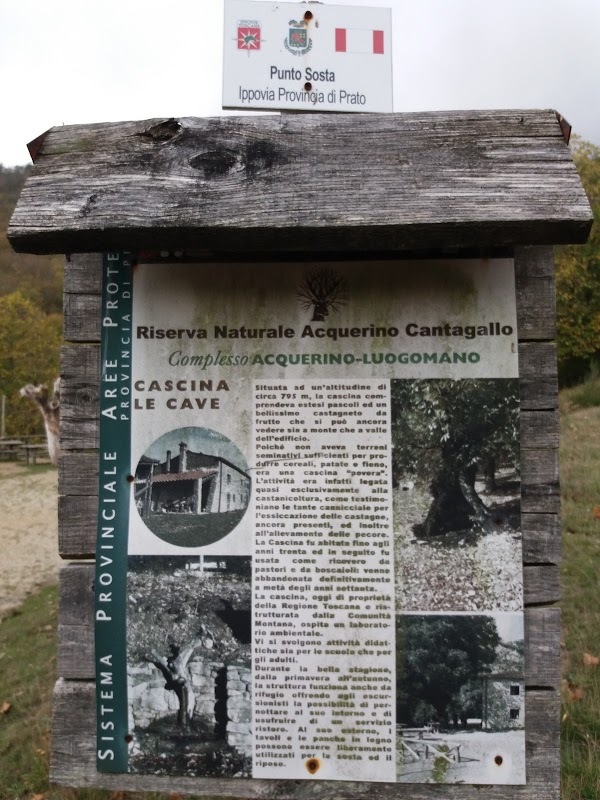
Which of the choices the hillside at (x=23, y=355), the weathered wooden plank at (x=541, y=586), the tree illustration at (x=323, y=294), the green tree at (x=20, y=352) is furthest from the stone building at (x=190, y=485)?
the hillside at (x=23, y=355)

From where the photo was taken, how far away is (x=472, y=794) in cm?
198

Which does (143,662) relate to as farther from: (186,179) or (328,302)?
(186,179)

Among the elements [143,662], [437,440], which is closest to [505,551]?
[437,440]

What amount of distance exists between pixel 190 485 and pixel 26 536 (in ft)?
40.2

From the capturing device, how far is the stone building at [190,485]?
6.64 ft

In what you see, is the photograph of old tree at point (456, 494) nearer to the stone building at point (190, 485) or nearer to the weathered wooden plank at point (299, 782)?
the weathered wooden plank at point (299, 782)

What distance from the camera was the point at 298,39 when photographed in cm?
219

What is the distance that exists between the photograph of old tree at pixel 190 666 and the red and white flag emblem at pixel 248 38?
1681mm

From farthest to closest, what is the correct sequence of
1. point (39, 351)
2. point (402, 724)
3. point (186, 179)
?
point (39, 351)
point (402, 724)
point (186, 179)

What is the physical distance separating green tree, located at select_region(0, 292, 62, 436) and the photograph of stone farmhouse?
32638 millimetres

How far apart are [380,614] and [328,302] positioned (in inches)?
38.5

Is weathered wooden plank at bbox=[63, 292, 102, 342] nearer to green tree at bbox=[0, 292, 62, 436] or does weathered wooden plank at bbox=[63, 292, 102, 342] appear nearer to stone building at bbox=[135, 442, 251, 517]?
stone building at bbox=[135, 442, 251, 517]

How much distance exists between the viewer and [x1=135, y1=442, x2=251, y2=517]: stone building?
2.02 m

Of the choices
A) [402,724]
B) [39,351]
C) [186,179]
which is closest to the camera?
[186,179]
